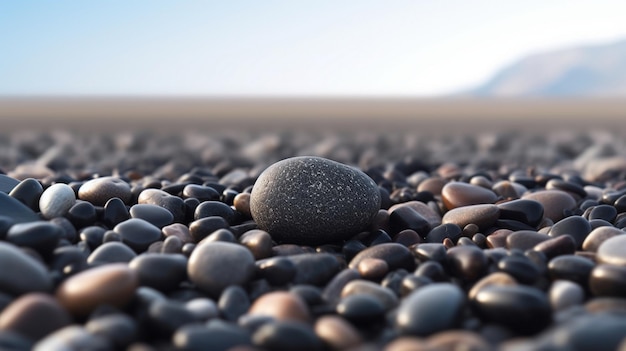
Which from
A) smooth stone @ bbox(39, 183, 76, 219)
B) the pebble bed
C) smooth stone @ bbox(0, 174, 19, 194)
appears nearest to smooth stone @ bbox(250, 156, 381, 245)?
the pebble bed

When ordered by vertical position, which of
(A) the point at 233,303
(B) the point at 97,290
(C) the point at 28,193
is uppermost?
(C) the point at 28,193

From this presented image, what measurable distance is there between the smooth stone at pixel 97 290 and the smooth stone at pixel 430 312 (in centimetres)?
102

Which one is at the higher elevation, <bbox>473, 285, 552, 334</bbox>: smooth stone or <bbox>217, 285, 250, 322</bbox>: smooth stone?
<bbox>473, 285, 552, 334</bbox>: smooth stone

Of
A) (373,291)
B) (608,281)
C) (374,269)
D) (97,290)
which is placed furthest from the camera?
(374,269)

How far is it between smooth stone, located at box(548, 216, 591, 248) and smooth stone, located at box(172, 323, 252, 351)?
1.90 meters

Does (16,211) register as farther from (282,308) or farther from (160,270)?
(282,308)

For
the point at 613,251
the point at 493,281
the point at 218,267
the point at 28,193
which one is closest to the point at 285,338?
the point at 218,267

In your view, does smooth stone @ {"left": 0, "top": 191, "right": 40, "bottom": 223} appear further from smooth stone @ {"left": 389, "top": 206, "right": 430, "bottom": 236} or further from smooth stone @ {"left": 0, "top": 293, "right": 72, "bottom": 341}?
smooth stone @ {"left": 389, "top": 206, "right": 430, "bottom": 236}

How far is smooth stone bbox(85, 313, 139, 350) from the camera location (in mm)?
1957

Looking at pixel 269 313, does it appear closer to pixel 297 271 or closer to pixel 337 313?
pixel 337 313

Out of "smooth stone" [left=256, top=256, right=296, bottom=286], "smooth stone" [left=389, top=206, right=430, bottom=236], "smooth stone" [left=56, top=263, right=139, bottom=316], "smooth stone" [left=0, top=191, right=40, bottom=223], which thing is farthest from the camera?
"smooth stone" [left=389, top=206, right=430, bottom=236]

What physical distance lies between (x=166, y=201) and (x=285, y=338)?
183 centimetres

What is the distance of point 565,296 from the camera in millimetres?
2240

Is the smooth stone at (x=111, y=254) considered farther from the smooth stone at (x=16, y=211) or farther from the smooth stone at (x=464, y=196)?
the smooth stone at (x=464, y=196)
